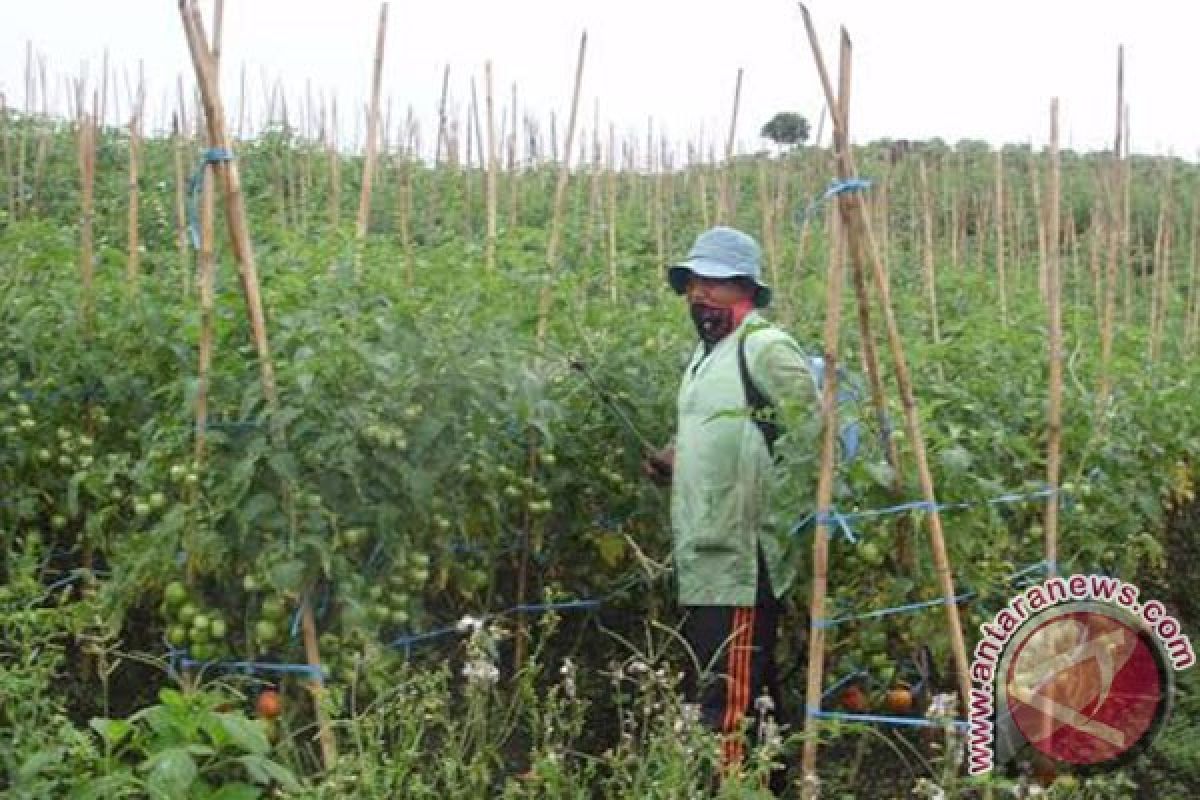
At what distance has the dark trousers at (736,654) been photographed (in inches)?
171

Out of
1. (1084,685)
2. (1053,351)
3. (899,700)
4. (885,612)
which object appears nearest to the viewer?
(885,612)

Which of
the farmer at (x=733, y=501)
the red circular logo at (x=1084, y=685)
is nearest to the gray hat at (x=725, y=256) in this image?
the farmer at (x=733, y=501)

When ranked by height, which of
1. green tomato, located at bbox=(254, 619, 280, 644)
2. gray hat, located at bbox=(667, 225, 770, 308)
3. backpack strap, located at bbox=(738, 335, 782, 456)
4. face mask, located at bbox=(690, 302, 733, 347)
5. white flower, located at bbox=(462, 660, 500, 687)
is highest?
gray hat, located at bbox=(667, 225, 770, 308)

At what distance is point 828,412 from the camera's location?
3992 mm

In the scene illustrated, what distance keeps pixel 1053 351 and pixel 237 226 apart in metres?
2.23

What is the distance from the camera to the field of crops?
11.9 feet

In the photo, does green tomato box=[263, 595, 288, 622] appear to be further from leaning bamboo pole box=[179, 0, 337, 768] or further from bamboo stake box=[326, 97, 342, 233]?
bamboo stake box=[326, 97, 342, 233]

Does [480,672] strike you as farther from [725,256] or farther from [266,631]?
[725,256]

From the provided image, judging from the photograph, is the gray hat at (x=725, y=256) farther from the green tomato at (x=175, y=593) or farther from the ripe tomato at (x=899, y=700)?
the green tomato at (x=175, y=593)

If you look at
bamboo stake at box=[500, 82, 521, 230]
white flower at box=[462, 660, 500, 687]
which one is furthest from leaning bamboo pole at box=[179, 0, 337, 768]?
bamboo stake at box=[500, 82, 521, 230]

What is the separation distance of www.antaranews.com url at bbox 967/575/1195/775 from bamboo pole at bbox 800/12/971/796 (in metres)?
0.05

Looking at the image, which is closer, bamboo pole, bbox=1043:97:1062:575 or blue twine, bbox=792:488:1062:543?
blue twine, bbox=792:488:1062:543

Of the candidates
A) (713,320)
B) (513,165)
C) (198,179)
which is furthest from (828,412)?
(513,165)

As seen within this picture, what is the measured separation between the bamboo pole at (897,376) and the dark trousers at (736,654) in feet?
0.85
